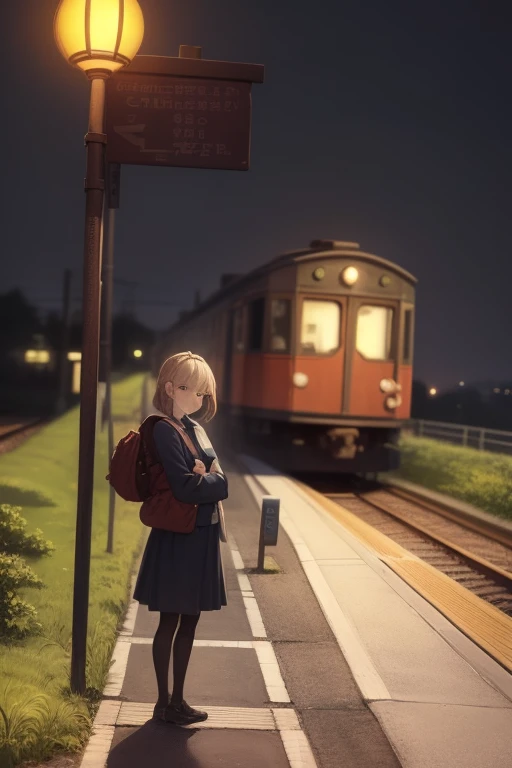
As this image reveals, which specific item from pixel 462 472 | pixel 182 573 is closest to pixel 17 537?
pixel 182 573

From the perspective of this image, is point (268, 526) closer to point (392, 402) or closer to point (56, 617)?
point (56, 617)

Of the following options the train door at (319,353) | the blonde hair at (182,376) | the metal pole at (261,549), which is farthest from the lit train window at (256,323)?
the blonde hair at (182,376)

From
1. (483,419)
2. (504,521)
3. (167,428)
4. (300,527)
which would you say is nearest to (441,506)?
(504,521)

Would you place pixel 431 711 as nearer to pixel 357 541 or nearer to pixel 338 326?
pixel 357 541

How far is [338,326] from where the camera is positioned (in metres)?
15.2

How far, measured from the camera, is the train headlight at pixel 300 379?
48.9 ft

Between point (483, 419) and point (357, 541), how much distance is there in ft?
249

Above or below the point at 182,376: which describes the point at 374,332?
above

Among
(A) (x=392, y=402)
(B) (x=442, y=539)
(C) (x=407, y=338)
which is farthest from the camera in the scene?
(C) (x=407, y=338)

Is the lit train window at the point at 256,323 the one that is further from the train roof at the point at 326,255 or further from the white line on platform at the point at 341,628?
the white line on platform at the point at 341,628

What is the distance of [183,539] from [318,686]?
1.51m

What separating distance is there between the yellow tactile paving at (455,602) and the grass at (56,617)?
247 cm

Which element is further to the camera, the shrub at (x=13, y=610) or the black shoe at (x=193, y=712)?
the shrub at (x=13, y=610)

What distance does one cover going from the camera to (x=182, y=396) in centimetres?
436
